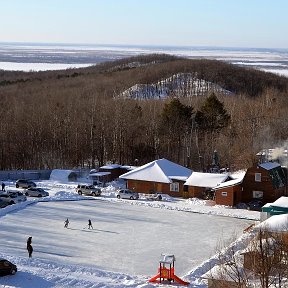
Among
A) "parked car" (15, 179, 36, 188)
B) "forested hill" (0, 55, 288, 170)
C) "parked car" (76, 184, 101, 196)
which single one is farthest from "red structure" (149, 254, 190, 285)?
"forested hill" (0, 55, 288, 170)

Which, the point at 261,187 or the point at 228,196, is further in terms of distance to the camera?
the point at 261,187

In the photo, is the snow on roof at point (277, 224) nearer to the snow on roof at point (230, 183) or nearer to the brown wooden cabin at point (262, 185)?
the snow on roof at point (230, 183)

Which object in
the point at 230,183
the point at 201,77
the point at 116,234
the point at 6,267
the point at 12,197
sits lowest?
the point at 12,197

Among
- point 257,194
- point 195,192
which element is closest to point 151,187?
point 195,192

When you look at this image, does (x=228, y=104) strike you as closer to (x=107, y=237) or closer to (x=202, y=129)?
(x=202, y=129)

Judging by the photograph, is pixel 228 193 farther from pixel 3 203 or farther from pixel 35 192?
pixel 3 203

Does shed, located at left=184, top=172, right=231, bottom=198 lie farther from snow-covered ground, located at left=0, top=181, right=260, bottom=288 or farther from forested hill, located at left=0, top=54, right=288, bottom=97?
forested hill, located at left=0, top=54, right=288, bottom=97
